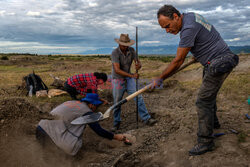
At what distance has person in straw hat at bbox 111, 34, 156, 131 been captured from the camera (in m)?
4.77

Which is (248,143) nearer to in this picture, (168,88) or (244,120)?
(244,120)

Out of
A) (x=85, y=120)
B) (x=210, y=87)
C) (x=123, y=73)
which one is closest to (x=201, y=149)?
(x=210, y=87)

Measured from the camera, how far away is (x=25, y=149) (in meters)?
3.46

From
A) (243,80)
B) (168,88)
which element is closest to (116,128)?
(168,88)

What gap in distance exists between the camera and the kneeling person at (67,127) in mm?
3475

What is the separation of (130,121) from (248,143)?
10.1 ft

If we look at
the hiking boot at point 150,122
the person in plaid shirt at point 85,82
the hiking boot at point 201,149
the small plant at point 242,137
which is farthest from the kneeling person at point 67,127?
the person in plaid shirt at point 85,82

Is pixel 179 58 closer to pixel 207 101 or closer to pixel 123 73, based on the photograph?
pixel 207 101

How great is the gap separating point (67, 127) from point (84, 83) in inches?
118

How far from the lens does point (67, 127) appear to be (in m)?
3.55

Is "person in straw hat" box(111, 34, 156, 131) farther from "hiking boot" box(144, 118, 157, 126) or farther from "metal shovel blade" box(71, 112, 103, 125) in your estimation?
"metal shovel blade" box(71, 112, 103, 125)

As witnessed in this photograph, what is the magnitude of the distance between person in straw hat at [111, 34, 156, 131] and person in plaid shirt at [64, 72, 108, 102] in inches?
48.1

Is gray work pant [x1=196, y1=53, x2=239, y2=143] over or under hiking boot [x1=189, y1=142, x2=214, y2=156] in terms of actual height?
over

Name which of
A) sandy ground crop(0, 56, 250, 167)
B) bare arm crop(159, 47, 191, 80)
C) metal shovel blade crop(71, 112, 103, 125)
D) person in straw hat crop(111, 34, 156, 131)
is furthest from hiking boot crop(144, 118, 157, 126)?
bare arm crop(159, 47, 191, 80)
